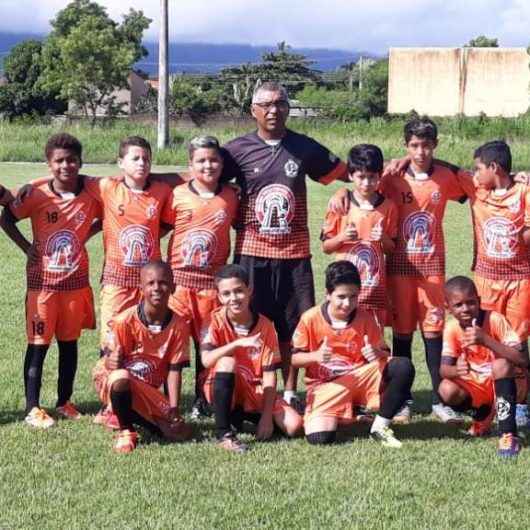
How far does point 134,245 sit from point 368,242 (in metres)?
1.35

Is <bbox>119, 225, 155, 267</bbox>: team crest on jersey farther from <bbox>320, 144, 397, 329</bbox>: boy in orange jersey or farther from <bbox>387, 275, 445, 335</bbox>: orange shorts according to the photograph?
<bbox>387, 275, 445, 335</bbox>: orange shorts

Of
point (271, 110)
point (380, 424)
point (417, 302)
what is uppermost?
point (271, 110)

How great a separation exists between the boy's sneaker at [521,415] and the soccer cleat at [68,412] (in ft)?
8.20

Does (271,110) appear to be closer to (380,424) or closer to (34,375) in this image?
(380,424)

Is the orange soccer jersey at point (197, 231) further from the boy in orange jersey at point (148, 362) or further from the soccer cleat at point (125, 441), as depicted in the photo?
the soccer cleat at point (125, 441)

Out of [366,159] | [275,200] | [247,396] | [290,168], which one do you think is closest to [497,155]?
[366,159]

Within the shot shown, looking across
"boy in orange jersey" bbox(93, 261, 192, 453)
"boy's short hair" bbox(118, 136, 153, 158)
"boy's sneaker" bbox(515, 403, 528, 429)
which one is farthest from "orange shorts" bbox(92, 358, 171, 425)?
"boy's sneaker" bbox(515, 403, 528, 429)

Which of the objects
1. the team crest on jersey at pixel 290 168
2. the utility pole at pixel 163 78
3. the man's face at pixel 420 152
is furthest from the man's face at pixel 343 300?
the utility pole at pixel 163 78

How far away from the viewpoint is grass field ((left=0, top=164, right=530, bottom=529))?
13.3 feet

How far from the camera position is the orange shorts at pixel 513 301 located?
5.63 meters

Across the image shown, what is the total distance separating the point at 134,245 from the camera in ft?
18.1

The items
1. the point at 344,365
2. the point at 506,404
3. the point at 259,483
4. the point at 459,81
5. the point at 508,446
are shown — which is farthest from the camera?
the point at 459,81

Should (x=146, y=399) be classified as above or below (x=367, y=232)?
below

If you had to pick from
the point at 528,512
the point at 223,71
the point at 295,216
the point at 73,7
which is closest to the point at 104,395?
the point at 295,216
